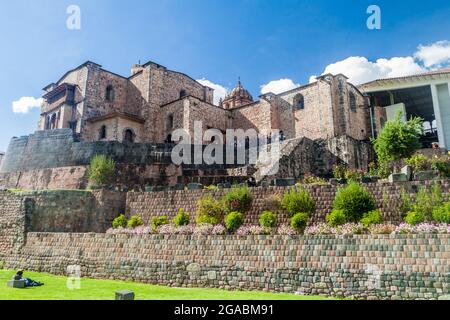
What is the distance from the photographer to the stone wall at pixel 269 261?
852 cm

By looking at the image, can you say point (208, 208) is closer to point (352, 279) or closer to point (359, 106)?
point (352, 279)

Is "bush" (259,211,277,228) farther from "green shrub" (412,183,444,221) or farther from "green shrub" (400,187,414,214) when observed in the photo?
"green shrub" (412,183,444,221)

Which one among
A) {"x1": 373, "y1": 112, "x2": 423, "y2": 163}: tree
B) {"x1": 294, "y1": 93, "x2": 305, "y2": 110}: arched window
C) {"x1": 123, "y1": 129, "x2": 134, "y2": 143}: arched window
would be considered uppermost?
{"x1": 294, "y1": 93, "x2": 305, "y2": 110}: arched window

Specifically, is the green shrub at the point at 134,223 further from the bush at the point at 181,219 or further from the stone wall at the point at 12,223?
the stone wall at the point at 12,223

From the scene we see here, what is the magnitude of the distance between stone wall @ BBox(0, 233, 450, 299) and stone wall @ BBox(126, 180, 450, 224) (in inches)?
→ 121

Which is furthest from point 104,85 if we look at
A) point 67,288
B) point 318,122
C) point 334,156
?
point 67,288

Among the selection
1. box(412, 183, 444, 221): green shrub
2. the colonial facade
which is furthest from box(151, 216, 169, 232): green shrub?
the colonial facade

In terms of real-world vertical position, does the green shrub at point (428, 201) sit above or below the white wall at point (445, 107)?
below

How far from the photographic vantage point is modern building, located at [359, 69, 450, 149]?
2344 cm

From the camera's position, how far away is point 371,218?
451 inches

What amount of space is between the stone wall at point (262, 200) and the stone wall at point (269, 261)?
10.1ft

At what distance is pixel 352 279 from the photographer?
8.98m

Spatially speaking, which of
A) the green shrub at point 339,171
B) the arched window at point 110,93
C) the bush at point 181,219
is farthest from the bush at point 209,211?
the arched window at point 110,93
